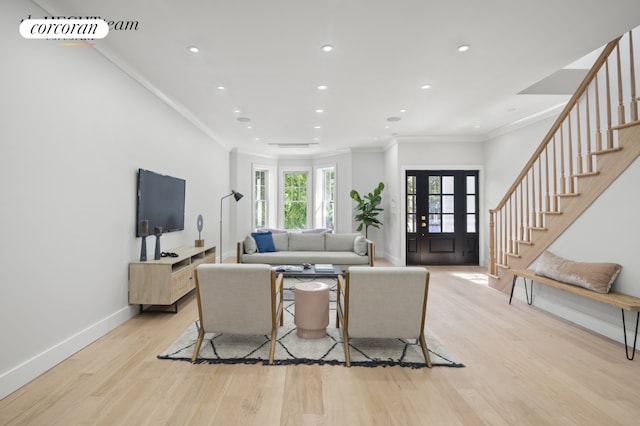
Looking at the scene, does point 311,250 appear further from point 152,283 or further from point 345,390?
point 345,390

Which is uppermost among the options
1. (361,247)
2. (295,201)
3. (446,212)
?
(295,201)

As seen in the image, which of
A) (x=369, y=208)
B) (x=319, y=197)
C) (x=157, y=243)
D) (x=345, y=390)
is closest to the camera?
(x=345, y=390)

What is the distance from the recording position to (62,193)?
2.60m

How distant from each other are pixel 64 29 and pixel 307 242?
178 inches

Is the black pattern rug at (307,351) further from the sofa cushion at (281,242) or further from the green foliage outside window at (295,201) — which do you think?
the green foliage outside window at (295,201)

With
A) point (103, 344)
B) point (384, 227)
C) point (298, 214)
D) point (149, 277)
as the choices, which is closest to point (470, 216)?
point (384, 227)

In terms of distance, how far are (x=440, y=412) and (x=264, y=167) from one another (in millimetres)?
7489

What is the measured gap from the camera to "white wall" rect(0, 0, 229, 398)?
2.15 m

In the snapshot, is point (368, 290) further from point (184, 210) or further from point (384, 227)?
point (384, 227)

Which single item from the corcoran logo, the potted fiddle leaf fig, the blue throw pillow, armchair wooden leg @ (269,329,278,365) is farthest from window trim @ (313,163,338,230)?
the corcoran logo

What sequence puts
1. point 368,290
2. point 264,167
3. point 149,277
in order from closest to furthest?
point 368,290, point 149,277, point 264,167

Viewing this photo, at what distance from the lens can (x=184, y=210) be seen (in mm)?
5047

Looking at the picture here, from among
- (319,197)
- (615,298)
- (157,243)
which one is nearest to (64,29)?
(157,243)

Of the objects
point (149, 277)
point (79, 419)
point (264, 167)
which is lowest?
point (79, 419)
